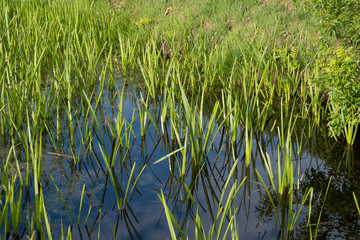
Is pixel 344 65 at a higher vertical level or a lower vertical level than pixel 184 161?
higher

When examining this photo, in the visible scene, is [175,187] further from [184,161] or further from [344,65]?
[344,65]

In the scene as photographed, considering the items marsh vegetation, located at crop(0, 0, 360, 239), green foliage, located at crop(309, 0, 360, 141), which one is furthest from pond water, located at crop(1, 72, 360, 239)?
green foliage, located at crop(309, 0, 360, 141)

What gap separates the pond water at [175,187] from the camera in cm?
279

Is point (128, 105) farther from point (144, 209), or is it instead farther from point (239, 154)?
point (144, 209)

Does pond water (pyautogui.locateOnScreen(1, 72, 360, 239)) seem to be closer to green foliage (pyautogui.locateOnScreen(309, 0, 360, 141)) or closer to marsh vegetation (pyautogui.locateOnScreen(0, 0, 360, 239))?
marsh vegetation (pyautogui.locateOnScreen(0, 0, 360, 239))

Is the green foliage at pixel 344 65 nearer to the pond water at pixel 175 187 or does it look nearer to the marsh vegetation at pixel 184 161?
the marsh vegetation at pixel 184 161

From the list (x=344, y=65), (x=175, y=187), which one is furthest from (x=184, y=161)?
(x=344, y=65)

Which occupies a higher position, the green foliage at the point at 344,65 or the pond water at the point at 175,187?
the green foliage at the point at 344,65

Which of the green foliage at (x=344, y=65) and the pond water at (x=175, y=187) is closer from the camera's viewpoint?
the pond water at (x=175, y=187)

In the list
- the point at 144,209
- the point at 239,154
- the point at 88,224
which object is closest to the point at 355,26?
the point at 239,154

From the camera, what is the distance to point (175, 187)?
10.7 ft

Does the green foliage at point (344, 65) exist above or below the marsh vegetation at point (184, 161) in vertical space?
above

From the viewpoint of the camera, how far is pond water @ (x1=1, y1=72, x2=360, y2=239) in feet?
9.14

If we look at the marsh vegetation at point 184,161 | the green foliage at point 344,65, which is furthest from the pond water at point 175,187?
the green foliage at point 344,65
